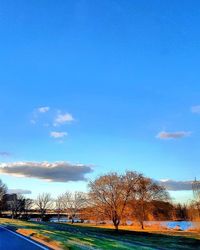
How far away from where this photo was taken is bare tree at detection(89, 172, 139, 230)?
6406 centimetres

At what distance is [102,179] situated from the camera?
66250 millimetres

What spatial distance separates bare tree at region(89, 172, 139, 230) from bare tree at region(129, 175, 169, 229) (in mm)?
2732

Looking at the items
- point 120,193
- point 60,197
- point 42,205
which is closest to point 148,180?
point 120,193

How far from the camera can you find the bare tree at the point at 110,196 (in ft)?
210

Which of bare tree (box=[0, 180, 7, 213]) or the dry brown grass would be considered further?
bare tree (box=[0, 180, 7, 213])

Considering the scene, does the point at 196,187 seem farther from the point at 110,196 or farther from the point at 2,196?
the point at 2,196

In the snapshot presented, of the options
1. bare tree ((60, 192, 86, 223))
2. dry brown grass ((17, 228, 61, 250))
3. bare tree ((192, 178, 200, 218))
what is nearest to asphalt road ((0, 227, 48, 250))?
dry brown grass ((17, 228, 61, 250))

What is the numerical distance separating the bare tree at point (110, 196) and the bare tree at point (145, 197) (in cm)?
273

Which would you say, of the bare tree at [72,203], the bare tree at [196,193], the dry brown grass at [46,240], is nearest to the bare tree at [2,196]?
the bare tree at [72,203]

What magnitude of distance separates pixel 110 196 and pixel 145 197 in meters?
12.6

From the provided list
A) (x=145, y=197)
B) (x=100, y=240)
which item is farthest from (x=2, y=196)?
(x=100, y=240)

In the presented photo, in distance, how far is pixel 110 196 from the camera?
64.6 meters

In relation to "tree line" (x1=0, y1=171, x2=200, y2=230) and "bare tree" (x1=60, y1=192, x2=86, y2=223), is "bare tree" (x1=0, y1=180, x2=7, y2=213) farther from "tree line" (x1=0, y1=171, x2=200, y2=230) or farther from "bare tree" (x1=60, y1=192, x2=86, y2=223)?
"tree line" (x1=0, y1=171, x2=200, y2=230)

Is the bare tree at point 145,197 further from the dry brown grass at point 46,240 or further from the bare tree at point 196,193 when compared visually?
the dry brown grass at point 46,240
